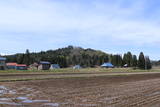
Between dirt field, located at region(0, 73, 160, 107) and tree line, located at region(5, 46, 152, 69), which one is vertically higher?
tree line, located at region(5, 46, 152, 69)

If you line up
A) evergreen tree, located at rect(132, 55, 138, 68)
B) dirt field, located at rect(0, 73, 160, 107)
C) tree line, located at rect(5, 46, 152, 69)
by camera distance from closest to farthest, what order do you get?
dirt field, located at rect(0, 73, 160, 107) < tree line, located at rect(5, 46, 152, 69) < evergreen tree, located at rect(132, 55, 138, 68)

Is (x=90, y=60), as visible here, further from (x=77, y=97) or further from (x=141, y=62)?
(x=77, y=97)

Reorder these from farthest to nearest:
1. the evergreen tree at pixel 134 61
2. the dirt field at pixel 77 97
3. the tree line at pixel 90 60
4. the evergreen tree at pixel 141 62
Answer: the evergreen tree at pixel 134 61, the tree line at pixel 90 60, the evergreen tree at pixel 141 62, the dirt field at pixel 77 97

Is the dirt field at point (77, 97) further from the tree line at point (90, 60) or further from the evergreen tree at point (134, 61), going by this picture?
the evergreen tree at point (134, 61)

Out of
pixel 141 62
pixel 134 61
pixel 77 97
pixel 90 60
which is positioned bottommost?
pixel 77 97

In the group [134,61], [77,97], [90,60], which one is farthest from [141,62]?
[77,97]

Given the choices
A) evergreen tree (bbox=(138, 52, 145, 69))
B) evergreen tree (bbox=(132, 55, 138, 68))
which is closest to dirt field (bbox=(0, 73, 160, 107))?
evergreen tree (bbox=(138, 52, 145, 69))

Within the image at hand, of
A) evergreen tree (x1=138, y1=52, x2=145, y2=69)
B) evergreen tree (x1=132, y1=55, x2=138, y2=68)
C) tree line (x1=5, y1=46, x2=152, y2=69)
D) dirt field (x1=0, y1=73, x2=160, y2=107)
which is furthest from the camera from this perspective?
evergreen tree (x1=132, y1=55, x2=138, y2=68)

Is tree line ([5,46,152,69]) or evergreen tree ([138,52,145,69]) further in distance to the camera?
tree line ([5,46,152,69])

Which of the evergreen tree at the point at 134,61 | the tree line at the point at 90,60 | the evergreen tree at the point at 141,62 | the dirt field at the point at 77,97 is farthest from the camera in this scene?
the evergreen tree at the point at 134,61

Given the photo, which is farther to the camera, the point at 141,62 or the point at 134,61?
the point at 134,61

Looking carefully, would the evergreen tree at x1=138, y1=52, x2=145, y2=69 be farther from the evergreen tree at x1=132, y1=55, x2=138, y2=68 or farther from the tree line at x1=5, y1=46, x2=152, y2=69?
the evergreen tree at x1=132, y1=55, x2=138, y2=68

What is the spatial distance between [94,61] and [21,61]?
71.2 m

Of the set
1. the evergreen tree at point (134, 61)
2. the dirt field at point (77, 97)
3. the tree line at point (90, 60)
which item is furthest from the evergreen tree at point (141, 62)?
the dirt field at point (77, 97)
